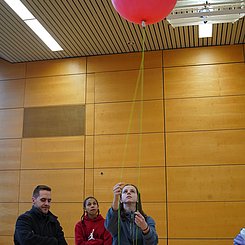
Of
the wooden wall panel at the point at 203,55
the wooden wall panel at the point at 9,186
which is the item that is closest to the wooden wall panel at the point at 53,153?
the wooden wall panel at the point at 9,186

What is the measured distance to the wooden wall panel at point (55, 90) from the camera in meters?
6.46

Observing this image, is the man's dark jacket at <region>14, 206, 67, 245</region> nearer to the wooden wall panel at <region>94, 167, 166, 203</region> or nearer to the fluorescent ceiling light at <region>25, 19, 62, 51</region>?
the wooden wall panel at <region>94, 167, 166, 203</region>

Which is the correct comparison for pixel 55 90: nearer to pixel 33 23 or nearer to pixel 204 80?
pixel 33 23

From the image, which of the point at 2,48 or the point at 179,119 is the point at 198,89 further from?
the point at 2,48

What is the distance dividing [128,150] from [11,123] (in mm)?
2188

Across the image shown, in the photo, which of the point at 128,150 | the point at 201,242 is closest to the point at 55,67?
the point at 128,150

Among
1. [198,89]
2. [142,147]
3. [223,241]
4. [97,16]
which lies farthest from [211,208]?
[97,16]

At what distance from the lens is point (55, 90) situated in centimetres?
656

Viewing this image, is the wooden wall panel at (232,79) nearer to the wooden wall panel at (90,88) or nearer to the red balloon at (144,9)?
the wooden wall panel at (90,88)

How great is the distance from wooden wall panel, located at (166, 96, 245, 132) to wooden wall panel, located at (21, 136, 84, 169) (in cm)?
157

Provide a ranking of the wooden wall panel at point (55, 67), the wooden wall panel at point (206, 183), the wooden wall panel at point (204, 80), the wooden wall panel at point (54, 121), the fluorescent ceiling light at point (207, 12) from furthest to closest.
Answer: the wooden wall panel at point (55, 67)
the wooden wall panel at point (54, 121)
the wooden wall panel at point (204, 80)
the wooden wall panel at point (206, 183)
the fluorescent ceiling light at point (207, 12)

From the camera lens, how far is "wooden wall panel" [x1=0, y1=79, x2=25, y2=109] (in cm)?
666

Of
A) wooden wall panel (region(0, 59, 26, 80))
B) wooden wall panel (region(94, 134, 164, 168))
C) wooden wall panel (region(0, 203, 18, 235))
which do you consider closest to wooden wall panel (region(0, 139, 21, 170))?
wooden wall panel (region(0, 203, 18, 235))

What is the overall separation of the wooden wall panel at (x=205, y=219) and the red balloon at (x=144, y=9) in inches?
134
